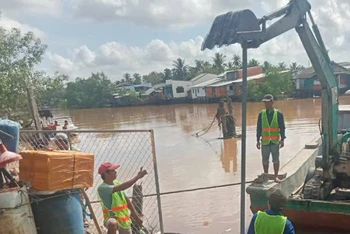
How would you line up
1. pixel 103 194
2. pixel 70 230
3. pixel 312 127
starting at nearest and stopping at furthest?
pixel 70 230
pixel 103 194
pixel 312 127

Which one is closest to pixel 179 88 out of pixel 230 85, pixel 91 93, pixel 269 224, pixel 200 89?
pixel 200 89

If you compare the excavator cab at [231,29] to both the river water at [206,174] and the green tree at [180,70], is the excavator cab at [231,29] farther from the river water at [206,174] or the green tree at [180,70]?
the green tree at [180,70]

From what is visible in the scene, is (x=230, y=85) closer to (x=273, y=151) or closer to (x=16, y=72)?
(x=16, y=72)

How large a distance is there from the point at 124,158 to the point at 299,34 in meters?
12.5

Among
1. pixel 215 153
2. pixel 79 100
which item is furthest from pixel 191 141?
pixel 79 100

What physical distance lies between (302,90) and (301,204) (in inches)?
2000

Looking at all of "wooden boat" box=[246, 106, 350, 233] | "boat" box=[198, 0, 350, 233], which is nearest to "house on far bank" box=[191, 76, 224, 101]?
"wooden boat" box=[246, 106, 350, 233]

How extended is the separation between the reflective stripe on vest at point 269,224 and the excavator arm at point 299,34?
1.98 meters

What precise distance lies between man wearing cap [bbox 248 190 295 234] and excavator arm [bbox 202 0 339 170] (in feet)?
6.19

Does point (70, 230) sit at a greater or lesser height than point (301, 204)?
greater

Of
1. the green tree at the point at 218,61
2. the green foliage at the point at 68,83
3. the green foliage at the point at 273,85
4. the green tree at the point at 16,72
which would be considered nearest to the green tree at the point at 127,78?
the green foliage at the point at 68,83

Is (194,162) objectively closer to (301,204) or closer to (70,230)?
(301,204)

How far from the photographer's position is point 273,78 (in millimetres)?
55156

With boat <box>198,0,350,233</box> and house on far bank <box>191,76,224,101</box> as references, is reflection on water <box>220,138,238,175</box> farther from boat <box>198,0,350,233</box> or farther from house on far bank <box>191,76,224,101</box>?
house on far bank <box>191,76,224,101</box>
